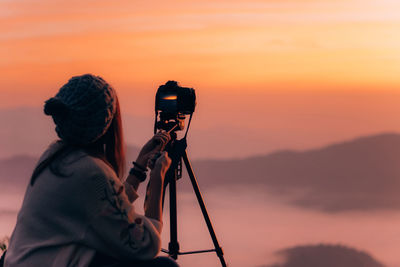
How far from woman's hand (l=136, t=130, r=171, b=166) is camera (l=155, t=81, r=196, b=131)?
44cm

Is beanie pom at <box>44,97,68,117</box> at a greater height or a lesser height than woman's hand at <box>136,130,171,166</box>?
greater

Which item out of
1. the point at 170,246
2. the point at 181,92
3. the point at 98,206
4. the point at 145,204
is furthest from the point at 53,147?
the point at 170,246

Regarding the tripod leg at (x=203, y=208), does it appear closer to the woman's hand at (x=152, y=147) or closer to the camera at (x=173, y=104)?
the camera at (x=173, y=104)

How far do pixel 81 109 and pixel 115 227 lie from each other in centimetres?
57

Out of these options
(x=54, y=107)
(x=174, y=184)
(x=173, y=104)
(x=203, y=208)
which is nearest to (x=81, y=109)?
(x=54, y=107)

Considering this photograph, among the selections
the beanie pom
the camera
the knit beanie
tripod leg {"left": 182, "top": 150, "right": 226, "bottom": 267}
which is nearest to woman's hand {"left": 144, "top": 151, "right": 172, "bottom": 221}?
the knit beanie

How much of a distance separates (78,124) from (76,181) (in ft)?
0.90

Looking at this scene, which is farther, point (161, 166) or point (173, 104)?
point (173, 104)

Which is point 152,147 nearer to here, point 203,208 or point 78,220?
point 78,220

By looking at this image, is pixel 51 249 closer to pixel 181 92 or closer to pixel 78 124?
pixel 78 124

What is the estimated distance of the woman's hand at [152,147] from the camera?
3.37 metres

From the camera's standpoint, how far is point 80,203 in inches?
99.7

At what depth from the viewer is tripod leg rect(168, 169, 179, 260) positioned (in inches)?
175

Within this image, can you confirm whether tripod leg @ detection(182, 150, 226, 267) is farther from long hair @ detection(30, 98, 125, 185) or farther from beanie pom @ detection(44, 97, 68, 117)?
beanie pom @ detection(44, 97, 68, 117)
